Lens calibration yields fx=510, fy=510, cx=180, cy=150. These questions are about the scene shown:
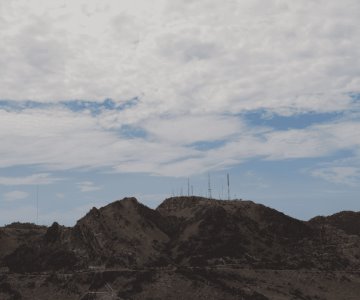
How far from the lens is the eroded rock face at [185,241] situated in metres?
72.6

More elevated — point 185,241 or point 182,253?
point 185,241

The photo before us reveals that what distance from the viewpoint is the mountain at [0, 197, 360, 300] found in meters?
58.7

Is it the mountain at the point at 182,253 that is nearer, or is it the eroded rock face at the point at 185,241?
the mountain at the point at 182,253

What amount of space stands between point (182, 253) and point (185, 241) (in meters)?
2.78

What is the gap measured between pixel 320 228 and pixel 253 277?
91.1 ft

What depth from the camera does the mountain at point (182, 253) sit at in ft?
192

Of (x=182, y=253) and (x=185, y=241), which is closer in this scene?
(x=182, y=253)

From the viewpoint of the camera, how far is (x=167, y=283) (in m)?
57.3

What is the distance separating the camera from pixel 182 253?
7612 centimetres

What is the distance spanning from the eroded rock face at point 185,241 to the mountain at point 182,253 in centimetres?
16

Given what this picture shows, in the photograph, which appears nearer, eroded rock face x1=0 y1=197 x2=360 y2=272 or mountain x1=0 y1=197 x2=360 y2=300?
mountain x1=0 y1=197 x2=360 y2=300

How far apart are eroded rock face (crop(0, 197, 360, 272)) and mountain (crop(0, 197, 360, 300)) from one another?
155 millimetres

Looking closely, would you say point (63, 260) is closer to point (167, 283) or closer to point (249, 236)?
point (167, 283)

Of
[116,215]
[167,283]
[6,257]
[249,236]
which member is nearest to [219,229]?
[249,236]
